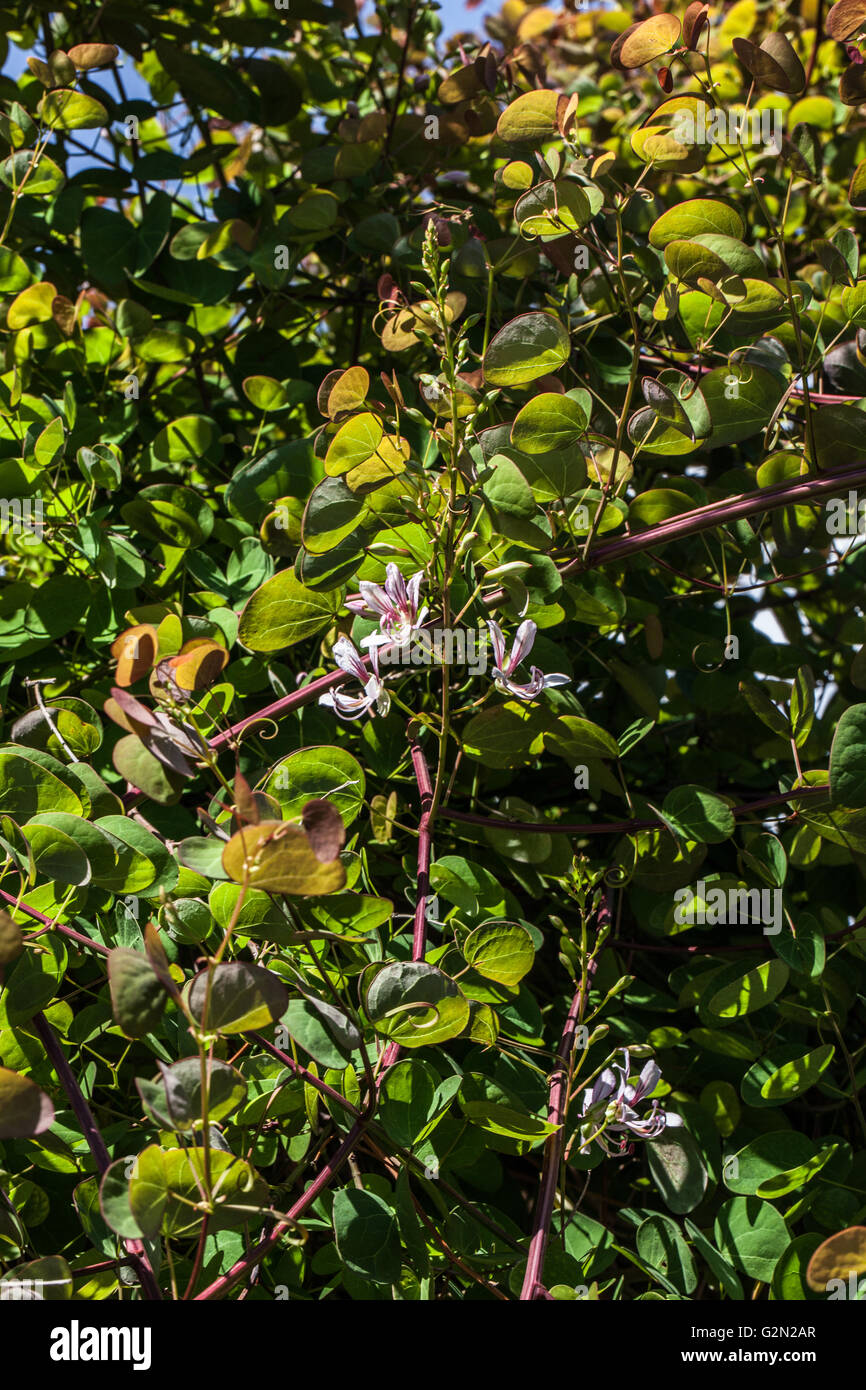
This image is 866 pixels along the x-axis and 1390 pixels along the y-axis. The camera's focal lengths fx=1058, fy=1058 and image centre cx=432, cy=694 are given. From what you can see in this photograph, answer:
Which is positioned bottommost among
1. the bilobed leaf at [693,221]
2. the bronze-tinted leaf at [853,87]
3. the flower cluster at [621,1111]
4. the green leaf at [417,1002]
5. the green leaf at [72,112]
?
the flower cluster at [621,1111]

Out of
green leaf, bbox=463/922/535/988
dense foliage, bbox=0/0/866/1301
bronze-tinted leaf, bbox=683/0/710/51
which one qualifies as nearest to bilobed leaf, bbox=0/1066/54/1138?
dense foliage, bbox=0/0/866/1301

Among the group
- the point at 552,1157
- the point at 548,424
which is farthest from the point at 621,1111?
the point at 548,424

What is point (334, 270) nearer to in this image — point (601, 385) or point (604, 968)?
point (601, 385)

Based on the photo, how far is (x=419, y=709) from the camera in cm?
113

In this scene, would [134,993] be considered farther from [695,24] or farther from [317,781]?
[695,24]

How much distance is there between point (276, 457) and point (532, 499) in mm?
303

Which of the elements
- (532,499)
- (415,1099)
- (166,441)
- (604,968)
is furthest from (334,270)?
(415,1099)

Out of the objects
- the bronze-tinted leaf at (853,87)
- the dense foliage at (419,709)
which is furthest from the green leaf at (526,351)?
the bronze-tinted leaf at (853,87)

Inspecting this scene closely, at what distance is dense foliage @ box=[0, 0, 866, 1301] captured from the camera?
0.80m

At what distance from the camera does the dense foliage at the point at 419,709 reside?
80 centimetres

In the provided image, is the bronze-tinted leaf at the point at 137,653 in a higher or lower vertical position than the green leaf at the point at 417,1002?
higher

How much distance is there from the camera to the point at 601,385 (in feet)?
4.11

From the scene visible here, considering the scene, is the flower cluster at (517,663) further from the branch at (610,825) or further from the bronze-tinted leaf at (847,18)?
the bronze-tinted leaf at (847,18)

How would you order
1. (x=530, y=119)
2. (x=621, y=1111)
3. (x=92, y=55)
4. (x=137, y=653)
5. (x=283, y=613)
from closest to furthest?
(x=137, y=653)
(x=621, y=1111)
(x=283, y=613)
(x=530, y=119)
(x=92, y=55)
